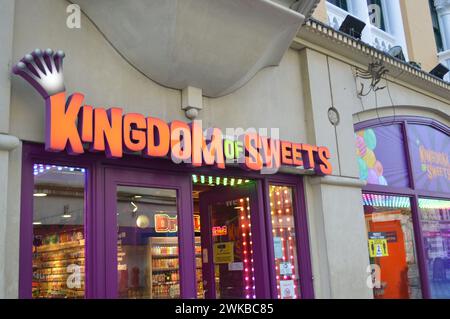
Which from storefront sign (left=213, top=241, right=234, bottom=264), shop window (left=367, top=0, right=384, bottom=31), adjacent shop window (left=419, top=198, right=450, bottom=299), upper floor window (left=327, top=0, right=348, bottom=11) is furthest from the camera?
shop window (left=367, top=0, right=384, bottom=31)

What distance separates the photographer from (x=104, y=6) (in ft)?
18.4

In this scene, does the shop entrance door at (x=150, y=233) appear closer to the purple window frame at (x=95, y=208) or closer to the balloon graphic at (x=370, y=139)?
the purple window frame at (x=95, y=208)

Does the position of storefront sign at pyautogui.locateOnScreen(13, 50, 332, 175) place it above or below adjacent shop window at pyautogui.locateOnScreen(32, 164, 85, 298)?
above

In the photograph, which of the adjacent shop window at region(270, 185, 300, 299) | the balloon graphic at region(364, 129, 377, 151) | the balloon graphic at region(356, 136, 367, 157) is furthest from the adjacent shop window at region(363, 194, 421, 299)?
the adjacent shop window at region(270, 185, 300, 299)

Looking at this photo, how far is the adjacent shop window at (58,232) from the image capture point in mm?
5051

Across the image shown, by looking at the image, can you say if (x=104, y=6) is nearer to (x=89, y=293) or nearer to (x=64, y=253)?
(x=64, y=253)

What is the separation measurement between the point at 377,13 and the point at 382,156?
3618 mm

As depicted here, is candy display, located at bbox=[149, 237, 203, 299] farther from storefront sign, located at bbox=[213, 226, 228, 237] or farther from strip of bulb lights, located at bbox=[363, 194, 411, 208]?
strip of bulb lights, located at bbox=[363, 194, 411, 208]

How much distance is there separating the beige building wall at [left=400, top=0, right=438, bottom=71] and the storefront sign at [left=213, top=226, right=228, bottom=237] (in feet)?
20.6

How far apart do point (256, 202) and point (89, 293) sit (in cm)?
285

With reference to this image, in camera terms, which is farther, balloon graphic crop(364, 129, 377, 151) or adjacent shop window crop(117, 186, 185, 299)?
balloon graphic crop(364, 129, 377, 151)

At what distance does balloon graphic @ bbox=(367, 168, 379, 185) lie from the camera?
9041 millimetres

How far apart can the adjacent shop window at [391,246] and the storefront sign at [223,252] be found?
2528 millimetres

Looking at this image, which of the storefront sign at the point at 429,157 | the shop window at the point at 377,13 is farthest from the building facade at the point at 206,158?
the shop window at the point at 377,13
